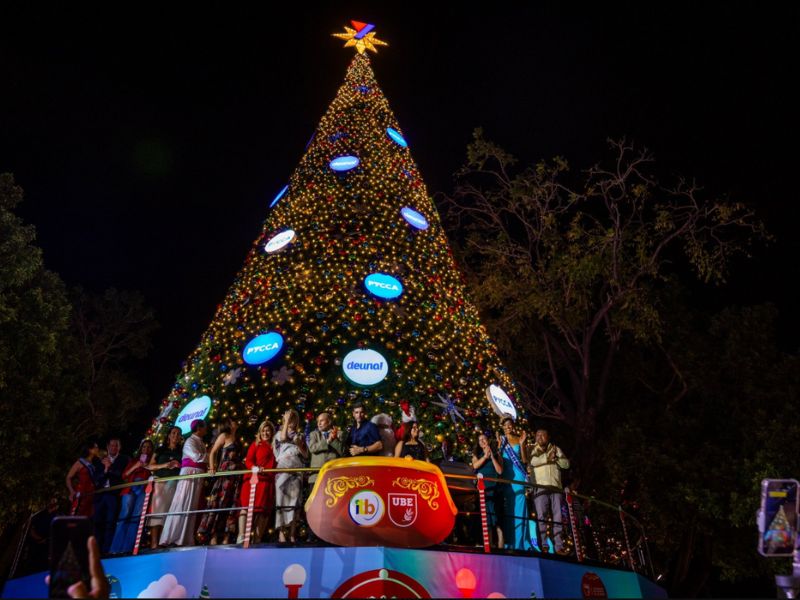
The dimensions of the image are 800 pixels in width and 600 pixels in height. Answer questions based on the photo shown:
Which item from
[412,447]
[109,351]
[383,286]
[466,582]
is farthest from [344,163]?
[109,351]

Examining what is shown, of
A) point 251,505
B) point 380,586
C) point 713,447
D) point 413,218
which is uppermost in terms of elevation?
point 413,218

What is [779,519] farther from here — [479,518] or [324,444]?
[324,444]

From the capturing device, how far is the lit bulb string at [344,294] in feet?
36.9

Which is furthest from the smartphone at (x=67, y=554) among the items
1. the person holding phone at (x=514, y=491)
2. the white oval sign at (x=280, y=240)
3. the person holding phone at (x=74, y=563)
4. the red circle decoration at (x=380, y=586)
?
the white oval sign at (x=280, y=240)

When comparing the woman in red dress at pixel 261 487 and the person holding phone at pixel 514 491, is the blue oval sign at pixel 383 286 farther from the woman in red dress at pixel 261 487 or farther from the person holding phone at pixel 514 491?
the woman in red dress at pixel 261 487

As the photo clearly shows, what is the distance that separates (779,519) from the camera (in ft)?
16.3

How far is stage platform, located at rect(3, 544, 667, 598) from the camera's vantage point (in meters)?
6.89

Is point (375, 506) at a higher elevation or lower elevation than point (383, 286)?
lower

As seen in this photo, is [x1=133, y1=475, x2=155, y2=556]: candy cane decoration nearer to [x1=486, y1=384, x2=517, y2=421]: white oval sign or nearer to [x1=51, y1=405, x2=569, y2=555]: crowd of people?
[x1=51, y1=405, x2=569, y2=555]: crowd of people

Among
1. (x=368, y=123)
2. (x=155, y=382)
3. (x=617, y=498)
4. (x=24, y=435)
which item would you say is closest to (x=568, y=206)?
(x=368, y=123)

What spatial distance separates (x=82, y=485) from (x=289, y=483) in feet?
10.2

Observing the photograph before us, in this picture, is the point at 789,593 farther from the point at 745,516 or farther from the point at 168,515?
the point at 745,516

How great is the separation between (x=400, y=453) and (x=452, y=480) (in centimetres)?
96

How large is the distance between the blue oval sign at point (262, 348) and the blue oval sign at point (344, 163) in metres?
4.61
